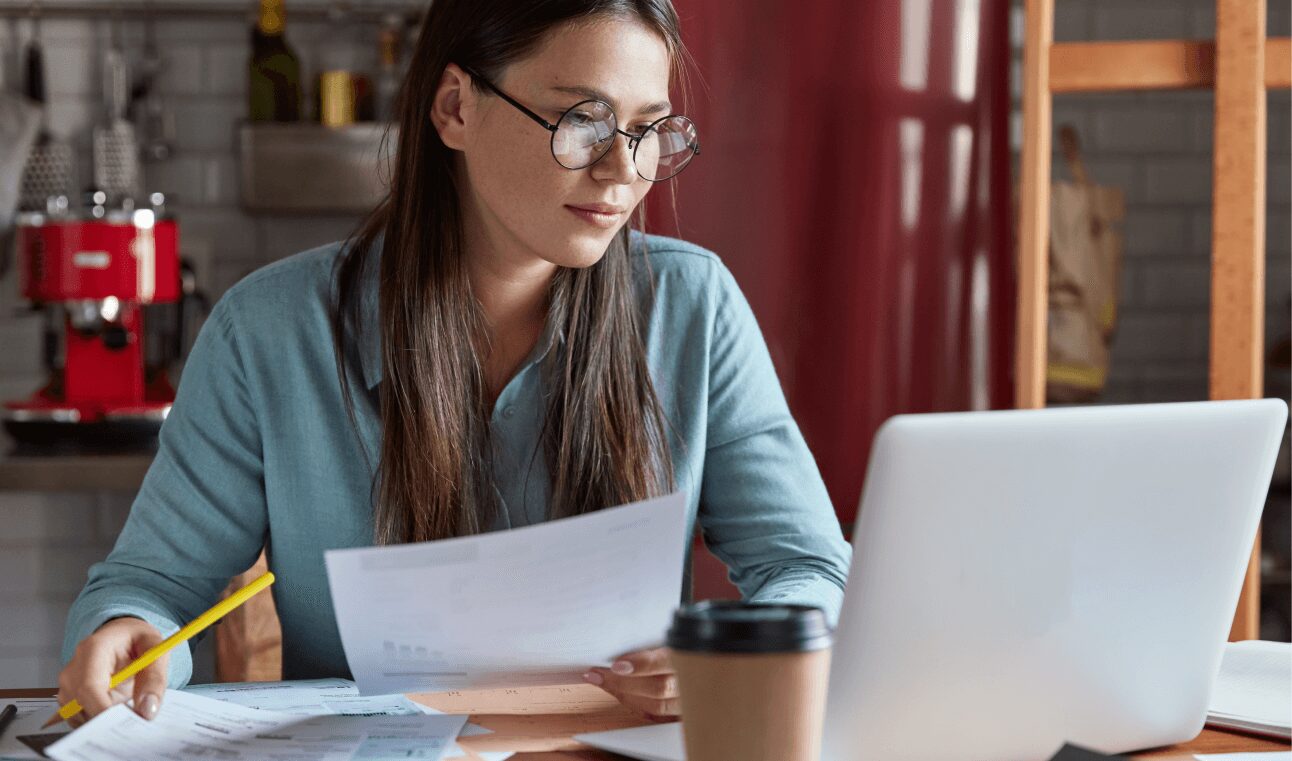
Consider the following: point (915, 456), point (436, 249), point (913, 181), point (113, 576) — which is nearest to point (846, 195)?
point (913, 181)

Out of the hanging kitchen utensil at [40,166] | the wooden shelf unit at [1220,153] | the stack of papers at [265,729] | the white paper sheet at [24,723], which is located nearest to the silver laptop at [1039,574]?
the stack of papers at [265,729]

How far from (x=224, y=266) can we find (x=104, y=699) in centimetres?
257

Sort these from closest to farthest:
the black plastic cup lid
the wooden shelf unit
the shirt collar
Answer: the black plastic cup lid, the shirt collar, the wooden shelf unit

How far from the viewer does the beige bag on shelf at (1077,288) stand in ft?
9.11

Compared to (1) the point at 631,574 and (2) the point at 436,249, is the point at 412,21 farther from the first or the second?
(1) the point at 631,574

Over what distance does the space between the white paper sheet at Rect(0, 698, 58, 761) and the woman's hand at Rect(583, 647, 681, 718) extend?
37cm

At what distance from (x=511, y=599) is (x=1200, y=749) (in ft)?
1.52

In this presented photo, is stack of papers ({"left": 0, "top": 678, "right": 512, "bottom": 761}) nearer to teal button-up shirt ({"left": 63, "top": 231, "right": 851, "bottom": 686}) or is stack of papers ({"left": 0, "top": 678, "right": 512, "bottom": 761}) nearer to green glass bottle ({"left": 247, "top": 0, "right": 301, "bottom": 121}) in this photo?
teal button-up shirt ({"left": 63, "top": 231, "right": 851, "bottom": 686})

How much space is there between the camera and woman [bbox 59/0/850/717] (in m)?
1.29

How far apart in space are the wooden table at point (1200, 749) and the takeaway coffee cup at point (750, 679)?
18 centimetres

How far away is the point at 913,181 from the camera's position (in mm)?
2062

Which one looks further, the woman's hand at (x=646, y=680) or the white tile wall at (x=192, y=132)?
the white tile wall at (x=192, y=132)

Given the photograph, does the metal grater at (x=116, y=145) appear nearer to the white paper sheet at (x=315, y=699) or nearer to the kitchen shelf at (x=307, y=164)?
the kitchen shelf at (x=307, y=164)

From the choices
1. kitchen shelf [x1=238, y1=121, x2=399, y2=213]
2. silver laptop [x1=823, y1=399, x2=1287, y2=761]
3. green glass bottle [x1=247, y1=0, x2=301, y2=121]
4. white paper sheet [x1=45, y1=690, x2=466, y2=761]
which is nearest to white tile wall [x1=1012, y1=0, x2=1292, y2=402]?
kitchen shelf [x1=238, y1=121, x2=399, y2=213]
